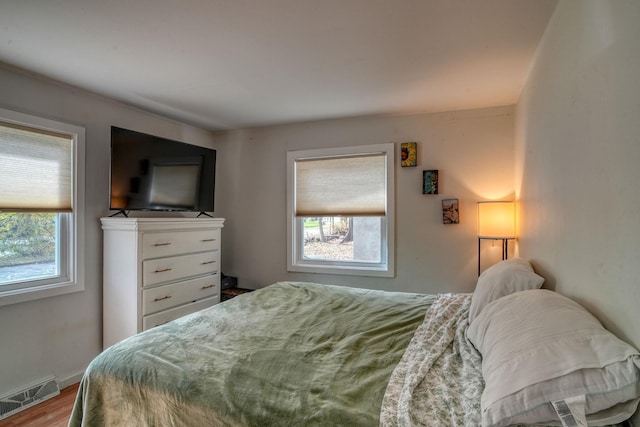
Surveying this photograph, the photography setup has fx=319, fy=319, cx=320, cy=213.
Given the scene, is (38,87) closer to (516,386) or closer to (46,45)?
(46,45)

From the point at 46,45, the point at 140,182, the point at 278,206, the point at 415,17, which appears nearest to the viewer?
the point at 415,17

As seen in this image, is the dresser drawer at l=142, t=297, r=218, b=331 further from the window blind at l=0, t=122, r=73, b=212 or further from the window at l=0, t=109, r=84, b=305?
the window blind at l=0, t=122, r=73, b=212

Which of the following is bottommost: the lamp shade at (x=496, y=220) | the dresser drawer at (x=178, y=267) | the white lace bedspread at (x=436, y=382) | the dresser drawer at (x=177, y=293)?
the dresser drawer at (x=177, y=293)

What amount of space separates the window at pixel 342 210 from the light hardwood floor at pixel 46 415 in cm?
214

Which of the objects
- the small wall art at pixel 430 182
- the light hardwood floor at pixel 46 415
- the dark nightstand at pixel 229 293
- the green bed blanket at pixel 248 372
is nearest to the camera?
the green bed blanket at pixel 248 372

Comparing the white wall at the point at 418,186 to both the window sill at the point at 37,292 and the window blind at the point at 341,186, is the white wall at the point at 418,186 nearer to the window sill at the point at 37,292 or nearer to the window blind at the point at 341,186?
the window blind at the point at 341,186

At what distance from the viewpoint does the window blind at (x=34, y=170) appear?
7.17 ft

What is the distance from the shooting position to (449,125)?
306 centimetres

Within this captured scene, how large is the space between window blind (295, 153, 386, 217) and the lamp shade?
0.92m

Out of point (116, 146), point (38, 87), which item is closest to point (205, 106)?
point (116, 146)

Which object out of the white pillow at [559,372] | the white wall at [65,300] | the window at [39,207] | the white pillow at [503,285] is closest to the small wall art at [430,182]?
the white pillow at [503,285]

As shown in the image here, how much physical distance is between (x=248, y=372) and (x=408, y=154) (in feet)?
8.44

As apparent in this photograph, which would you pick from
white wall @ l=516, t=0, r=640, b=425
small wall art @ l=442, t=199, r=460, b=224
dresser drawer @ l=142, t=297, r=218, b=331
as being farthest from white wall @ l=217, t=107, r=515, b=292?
white wall @ l=516, t=0, r=640, b=425

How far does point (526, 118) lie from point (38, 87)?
141 inches
